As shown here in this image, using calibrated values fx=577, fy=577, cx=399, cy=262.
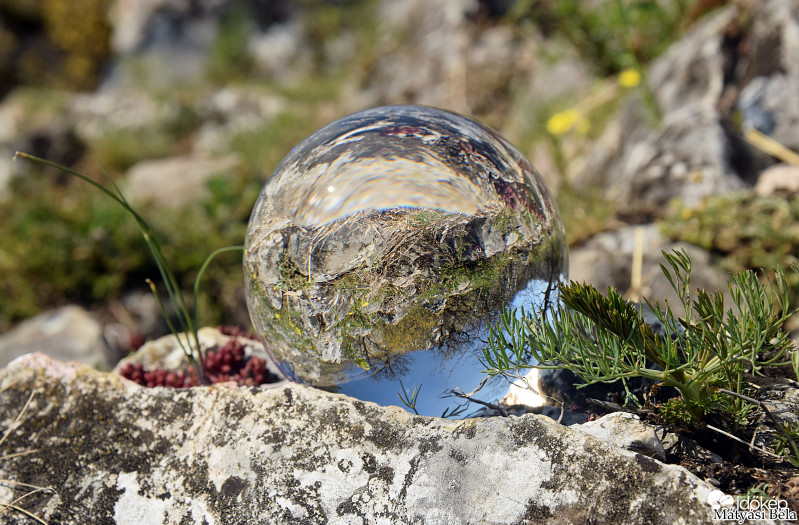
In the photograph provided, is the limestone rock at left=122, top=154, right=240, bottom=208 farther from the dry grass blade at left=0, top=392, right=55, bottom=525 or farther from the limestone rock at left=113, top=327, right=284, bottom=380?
the dry grass blade at left=0, top=392, right=55, bottom=525

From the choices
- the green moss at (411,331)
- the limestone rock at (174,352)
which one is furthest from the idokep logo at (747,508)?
the limestone rock at (174,352)

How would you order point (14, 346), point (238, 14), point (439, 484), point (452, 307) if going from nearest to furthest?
point (439, 484), point (452, 307), point (14, 346), point (238, 14)

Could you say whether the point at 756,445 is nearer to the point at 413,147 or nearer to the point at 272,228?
the point at 413,147

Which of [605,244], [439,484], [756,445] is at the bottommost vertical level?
[439,484]

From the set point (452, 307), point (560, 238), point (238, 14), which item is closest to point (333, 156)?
point (452, 307)

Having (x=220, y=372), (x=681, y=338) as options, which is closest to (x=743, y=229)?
(x=681, y=338)

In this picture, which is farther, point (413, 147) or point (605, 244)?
point (605, 244)

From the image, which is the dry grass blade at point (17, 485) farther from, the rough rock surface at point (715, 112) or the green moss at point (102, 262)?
the rough rock surface at point (715, 112)
